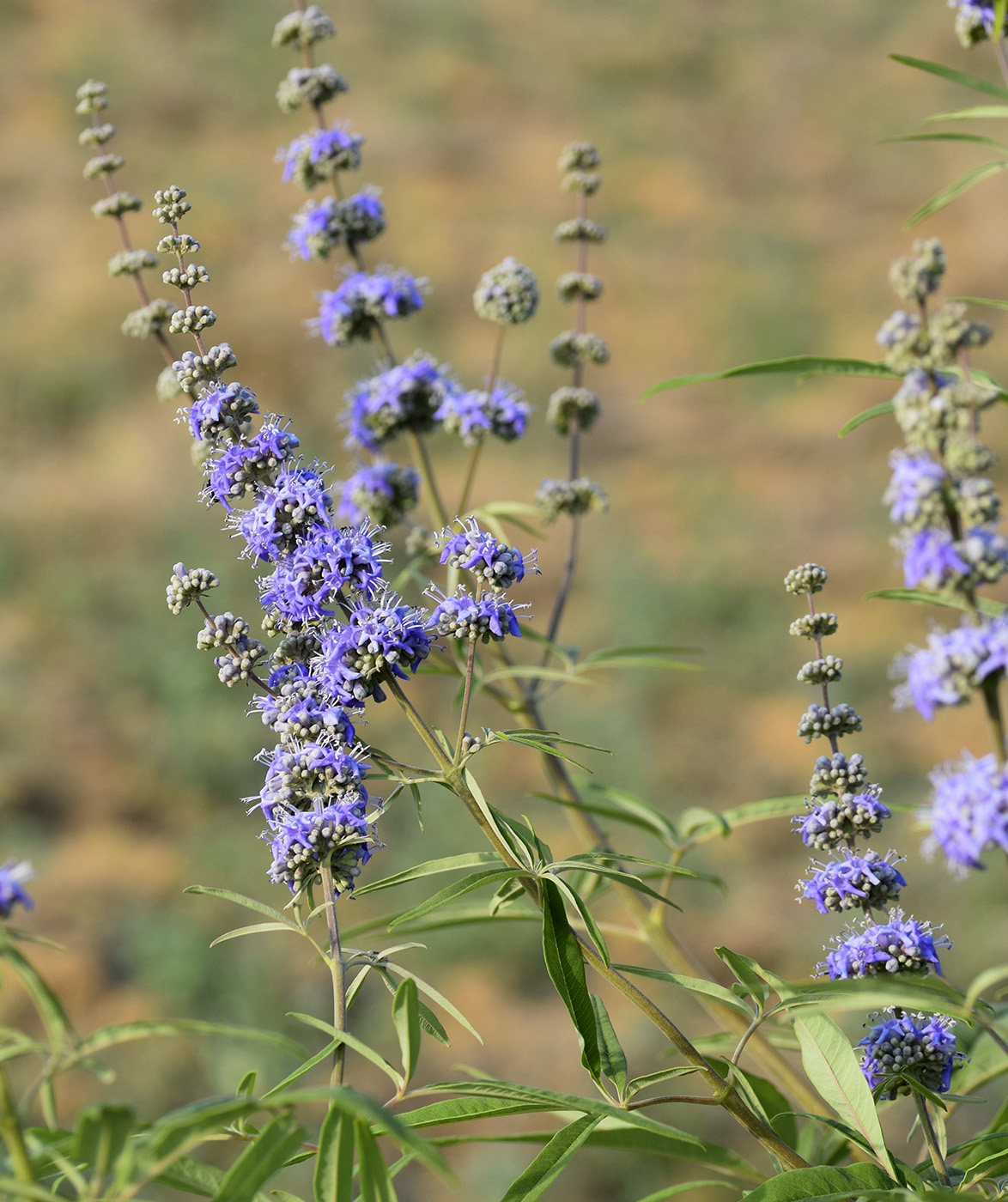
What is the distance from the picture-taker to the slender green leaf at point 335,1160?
4.64 feet

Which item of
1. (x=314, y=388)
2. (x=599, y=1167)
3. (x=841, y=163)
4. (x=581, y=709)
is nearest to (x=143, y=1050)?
(x=599, y=1167)

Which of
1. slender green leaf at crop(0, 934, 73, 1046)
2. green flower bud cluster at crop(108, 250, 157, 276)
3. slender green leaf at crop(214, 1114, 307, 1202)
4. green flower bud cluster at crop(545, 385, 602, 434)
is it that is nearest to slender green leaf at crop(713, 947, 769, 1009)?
slender green leaf at crop(214, 1114, 307, 1202)

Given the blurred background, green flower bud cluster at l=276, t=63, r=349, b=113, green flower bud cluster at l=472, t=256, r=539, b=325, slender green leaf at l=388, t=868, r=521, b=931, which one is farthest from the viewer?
the blurred background

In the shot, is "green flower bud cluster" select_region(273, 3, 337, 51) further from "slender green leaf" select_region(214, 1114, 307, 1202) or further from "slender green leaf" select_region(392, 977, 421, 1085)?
"slender green leaf" select_region(214, 1114, 307, 1202)

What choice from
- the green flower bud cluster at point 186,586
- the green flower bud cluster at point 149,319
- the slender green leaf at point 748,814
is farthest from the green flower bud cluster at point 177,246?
the slender green leaf at point 748,814

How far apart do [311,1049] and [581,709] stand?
4004 mm

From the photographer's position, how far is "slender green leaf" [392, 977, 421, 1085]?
155 centimetres

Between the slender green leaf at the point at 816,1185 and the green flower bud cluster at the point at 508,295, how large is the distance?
7.23 ft

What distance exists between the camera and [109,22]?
788 inches

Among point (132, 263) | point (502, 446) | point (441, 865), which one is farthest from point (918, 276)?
point (502, 446)

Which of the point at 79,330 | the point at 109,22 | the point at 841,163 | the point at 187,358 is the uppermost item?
the point at 109,22

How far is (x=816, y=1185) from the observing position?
5.20 feet

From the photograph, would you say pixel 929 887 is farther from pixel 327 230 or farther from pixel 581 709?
pixel 327 230

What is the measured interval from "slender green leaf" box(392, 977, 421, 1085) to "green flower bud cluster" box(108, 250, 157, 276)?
157cm
